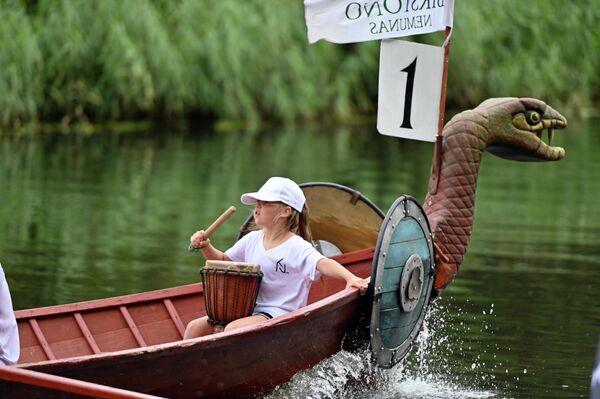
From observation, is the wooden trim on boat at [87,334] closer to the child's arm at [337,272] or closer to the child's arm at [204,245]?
the child's arm at [204,245]

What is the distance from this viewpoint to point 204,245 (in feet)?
24.5

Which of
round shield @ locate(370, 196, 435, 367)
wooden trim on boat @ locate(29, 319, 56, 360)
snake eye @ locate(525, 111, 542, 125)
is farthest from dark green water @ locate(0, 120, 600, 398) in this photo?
snake eye @ locate(525, 111, 542, 125)

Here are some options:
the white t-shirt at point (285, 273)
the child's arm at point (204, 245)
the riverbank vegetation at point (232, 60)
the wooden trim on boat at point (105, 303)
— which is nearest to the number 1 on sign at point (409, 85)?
the white t-shirt at point (285, 273)

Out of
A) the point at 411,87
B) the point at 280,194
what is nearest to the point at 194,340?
the point at 280,194

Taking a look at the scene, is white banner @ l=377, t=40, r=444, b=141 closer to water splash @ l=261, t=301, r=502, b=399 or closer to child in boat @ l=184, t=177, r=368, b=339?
child in boat @ l=184, t=177, r=368, b=339

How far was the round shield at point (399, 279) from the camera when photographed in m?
7.42

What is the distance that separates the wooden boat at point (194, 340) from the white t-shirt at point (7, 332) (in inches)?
3.3

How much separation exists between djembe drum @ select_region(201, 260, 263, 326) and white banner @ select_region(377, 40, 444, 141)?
1.61 metres

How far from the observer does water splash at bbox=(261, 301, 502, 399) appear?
7477 mm

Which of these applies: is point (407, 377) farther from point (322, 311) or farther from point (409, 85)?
point (409, 85)

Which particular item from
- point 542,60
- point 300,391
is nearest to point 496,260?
point 300,391

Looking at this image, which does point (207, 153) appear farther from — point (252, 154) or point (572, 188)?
Result: point (572, 188)

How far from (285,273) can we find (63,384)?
194cm

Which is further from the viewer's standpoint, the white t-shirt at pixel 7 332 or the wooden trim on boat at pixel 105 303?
the wooden trim on boat at pixel 105 303
